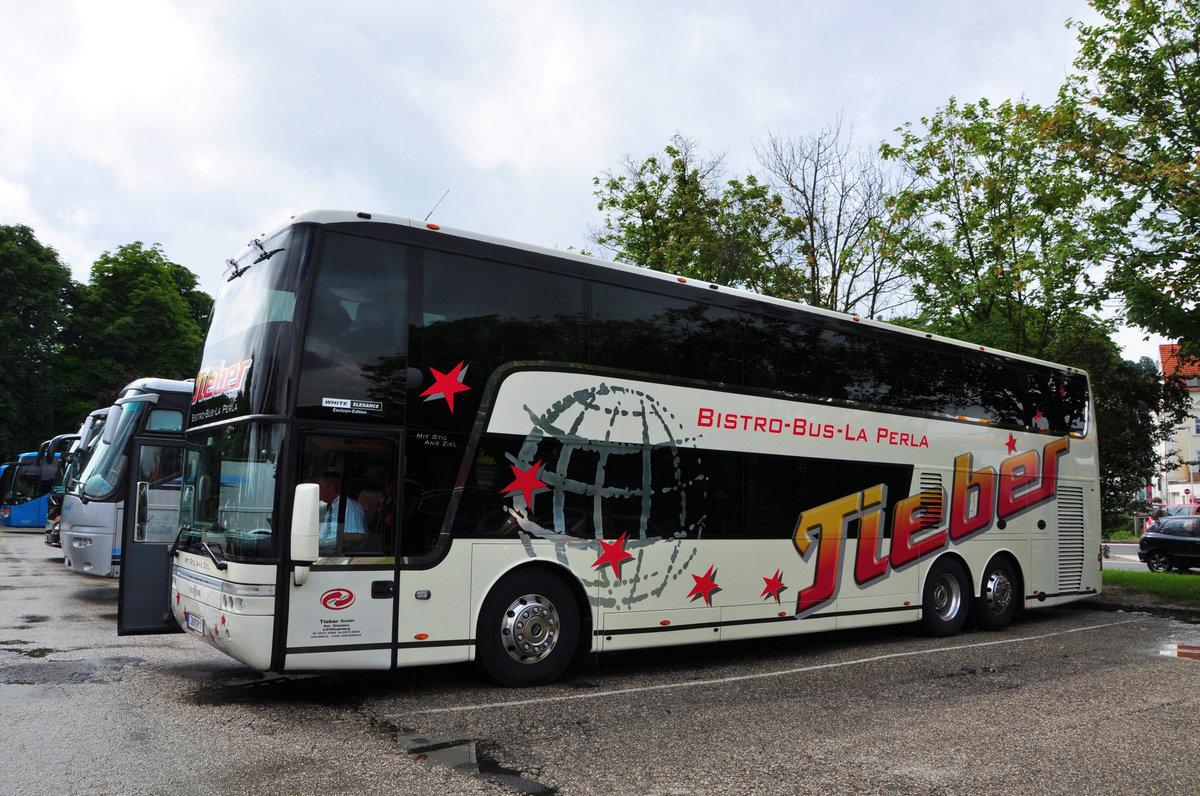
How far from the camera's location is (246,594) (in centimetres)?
673

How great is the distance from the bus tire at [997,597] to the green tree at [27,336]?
40935 mm

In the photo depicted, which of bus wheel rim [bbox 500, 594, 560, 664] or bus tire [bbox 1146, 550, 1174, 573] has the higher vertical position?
bus wheel rim [bbox 500, 594, 560, 664]

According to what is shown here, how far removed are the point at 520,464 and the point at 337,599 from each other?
1.90 metres

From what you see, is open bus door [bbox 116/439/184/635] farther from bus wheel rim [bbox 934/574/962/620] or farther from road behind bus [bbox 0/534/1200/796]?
bus wheel rim [bbox 934/574/962/620]

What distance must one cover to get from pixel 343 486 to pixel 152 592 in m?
2.80

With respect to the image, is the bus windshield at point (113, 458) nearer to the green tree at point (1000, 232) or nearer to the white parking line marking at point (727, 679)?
the white parking line marking at point (727, 679)

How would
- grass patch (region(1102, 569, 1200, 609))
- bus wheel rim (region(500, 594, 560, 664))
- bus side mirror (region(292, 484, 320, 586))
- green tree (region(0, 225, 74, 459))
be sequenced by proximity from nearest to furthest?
bus side mirror (region(292, 484, 320, 586)), bus wheel rim (region(500, 594, 560, 664)), grass patch (region(1102, 569, 1200, 609)), green tree (region(0, 225, 74, 459))

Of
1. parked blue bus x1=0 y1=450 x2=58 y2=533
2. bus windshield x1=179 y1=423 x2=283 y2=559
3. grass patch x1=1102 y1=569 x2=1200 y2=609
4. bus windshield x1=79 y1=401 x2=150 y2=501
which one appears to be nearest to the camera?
bus windshield x1=179 y1=423 x2=283 y2=559

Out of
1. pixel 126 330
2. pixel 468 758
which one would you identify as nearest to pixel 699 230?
pixel 468 758

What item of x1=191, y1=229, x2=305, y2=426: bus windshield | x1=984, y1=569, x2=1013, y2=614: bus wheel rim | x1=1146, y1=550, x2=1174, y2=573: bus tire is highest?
x1=191, y1=229, x2=305, y2=426: bus windshield

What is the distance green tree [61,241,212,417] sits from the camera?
43719 mm

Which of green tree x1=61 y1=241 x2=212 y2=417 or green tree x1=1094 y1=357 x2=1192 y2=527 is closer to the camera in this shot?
green tree x1=1094 y1=357 x2=1192 y2=527

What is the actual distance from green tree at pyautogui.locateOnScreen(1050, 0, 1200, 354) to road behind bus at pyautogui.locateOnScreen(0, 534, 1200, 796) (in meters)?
6.59

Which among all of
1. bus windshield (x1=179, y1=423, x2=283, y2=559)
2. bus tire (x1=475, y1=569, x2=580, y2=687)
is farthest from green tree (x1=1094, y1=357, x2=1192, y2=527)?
bus windshield (x1=179, y1=423, x2=283, y2=559)
